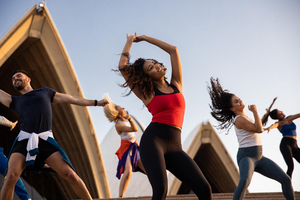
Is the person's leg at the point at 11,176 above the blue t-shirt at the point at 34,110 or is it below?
below

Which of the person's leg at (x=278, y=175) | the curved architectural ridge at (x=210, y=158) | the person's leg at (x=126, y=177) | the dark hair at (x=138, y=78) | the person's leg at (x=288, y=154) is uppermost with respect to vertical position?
the dark hair at (x=138, y=78)

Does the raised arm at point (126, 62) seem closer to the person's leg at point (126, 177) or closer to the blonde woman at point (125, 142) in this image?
the blonde woman at point (125, 142)

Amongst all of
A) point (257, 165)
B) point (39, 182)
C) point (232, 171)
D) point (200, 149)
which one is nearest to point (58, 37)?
point (39, 182)

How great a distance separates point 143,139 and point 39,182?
1498 centimetres

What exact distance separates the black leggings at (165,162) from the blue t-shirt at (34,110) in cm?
160

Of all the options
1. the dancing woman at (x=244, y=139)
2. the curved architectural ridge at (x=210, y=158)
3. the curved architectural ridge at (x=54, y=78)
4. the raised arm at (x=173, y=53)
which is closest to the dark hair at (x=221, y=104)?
the dancing woman at (x=244, y=139)

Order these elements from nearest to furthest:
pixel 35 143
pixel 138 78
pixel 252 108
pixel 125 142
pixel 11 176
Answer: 1. pixel 138 78
2. pixel 11 176
3. pixel 35 143
4. pixel 252 108
5. pixel 125 142

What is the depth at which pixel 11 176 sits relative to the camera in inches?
157

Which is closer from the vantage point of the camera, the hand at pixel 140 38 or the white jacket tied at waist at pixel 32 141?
the hand at pixel 140 38

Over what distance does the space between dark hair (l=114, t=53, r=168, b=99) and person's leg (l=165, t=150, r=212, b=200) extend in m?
0.66

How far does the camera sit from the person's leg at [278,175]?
14.7 ft

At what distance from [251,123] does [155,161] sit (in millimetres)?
2025

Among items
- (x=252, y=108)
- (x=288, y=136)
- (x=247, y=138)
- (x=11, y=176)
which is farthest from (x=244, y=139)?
(x=288, y=136)

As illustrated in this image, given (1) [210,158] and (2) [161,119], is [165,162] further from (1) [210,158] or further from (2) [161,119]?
(1) [210,158]
